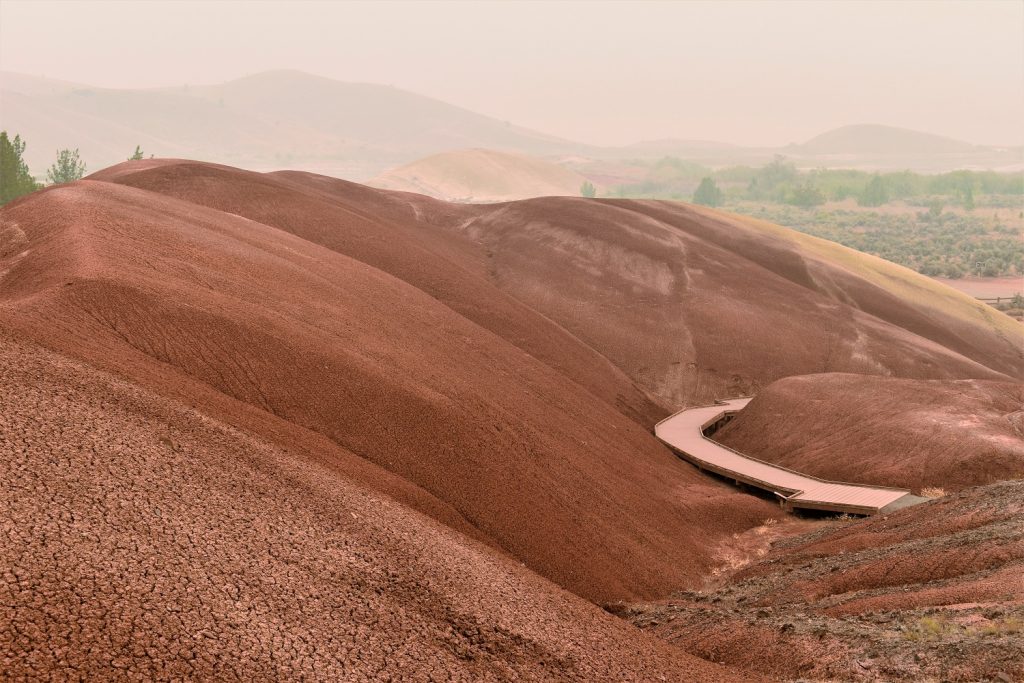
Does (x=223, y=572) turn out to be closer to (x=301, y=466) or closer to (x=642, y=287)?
(x=301, y=466)

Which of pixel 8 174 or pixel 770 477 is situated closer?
pixel 770 477

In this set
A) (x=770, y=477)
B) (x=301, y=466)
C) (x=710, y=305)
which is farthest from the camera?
(x=710, y=305)

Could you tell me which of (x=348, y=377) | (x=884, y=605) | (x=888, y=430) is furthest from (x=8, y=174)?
(x=884, y=605)

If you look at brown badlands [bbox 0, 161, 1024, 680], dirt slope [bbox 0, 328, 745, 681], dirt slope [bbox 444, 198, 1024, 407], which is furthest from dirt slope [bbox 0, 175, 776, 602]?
dirt slope [bbox 444, 198, 1024, 407]

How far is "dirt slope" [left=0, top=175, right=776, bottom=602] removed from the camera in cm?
2102

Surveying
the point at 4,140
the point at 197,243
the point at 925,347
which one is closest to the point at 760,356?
the point at 925,347

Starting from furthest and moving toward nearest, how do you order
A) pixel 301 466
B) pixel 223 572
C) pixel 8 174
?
pixel 8 174 < pixel 301 466 < pixel 223 572

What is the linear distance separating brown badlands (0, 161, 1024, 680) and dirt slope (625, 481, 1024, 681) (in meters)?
1.50

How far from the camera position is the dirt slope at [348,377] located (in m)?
21.0

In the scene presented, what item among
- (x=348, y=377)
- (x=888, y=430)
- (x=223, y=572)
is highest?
(x=348, y=377)

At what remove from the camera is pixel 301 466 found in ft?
54.9

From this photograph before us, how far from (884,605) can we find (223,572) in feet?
41.2

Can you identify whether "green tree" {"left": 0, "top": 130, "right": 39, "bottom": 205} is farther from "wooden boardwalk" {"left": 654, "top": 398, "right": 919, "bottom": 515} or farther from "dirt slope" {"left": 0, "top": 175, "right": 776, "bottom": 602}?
"wooden boardwalk" {"left": 654, "top": 398, "right": 919, "bottom": 515}

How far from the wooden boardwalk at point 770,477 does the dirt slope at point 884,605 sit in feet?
16.4
